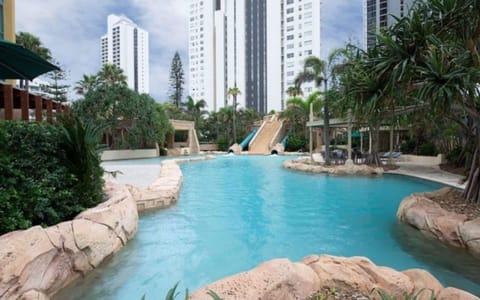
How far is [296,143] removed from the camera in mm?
30438

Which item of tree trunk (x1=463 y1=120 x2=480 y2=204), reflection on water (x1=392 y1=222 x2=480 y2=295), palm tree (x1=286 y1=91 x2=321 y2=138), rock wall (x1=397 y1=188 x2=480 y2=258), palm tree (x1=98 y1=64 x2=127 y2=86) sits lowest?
reflection on water (x1=392 y1=222 x2=480 y2=295)

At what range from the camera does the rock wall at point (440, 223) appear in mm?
4539

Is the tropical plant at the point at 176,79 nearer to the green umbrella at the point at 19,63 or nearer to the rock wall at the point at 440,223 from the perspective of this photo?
the green umbrella at the point at 19,63

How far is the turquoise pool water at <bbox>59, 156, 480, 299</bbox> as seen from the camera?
3.85 metres

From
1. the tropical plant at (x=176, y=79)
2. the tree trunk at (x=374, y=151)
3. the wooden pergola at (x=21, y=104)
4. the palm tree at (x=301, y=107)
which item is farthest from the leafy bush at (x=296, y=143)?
the tropical plant at (x=176, y=79)

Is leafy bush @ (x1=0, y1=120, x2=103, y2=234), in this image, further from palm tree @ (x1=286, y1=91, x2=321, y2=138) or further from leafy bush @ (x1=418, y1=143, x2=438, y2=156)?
palm tree @ (x1=286, y1=91, x2=321, y2=138)

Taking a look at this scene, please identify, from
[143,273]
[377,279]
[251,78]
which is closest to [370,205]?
[377,279]

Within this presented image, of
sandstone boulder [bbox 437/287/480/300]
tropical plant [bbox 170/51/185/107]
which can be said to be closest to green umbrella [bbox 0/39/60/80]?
sandstone boulder [bbox 437/287/480/300]

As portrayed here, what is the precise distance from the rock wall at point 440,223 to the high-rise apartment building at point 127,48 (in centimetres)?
5651

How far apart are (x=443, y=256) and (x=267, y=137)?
28.4m

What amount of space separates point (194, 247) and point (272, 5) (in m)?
61.4

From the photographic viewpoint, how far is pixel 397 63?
557cm

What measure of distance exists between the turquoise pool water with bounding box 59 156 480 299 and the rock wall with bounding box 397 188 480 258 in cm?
18

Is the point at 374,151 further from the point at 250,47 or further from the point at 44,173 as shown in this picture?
the point at 250,47
